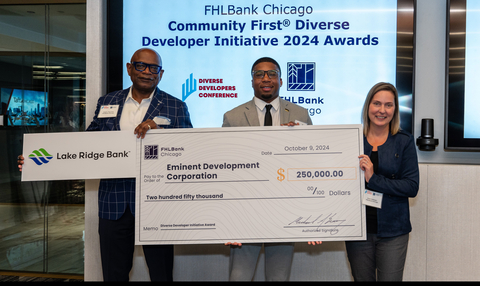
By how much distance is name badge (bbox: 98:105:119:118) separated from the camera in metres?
2.16

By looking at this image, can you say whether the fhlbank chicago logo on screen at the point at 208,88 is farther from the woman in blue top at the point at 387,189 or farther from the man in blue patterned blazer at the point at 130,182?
the woman in blue top at the point at 387,189

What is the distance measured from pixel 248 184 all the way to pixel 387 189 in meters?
0.86

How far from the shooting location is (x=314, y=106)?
271 cm

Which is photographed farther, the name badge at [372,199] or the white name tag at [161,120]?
the white name tag at [161,120]

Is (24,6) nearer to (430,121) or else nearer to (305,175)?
(305,175)

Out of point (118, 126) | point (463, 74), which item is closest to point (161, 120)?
point (118, 126)

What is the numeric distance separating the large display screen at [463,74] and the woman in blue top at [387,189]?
1.10 metres

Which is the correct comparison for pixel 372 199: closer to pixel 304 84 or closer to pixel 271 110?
pixel 271 110

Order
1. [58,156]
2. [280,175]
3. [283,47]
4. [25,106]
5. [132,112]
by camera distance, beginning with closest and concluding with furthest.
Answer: [280,175]
[58,156]
[132,112]
[283,47]
[25,106]

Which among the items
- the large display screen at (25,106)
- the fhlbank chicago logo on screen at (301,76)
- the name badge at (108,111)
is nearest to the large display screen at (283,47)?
the fhlbank chicago logo on screen at (301,76)

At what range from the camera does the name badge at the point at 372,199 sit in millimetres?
1853

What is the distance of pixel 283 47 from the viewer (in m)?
2.71

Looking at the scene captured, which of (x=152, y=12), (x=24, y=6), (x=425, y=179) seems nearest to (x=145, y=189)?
(x=152, y=12)

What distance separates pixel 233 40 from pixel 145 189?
1576mm
